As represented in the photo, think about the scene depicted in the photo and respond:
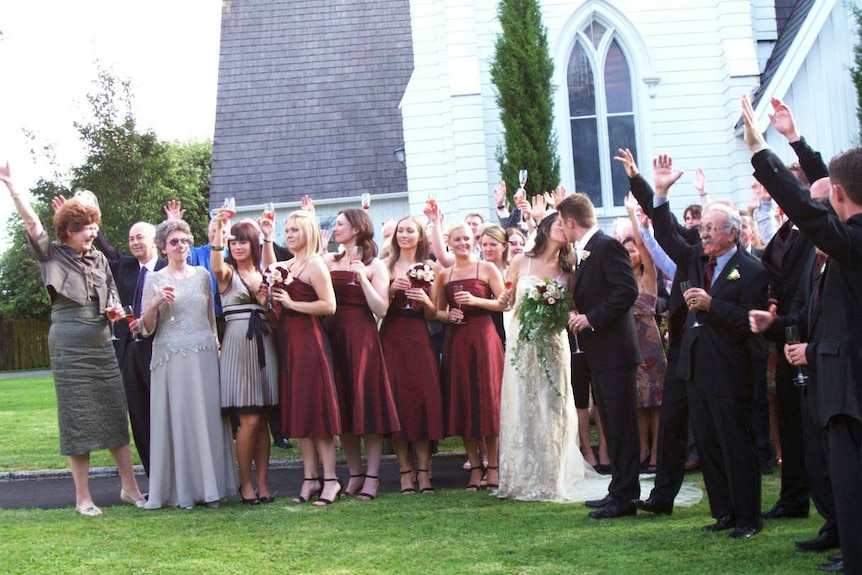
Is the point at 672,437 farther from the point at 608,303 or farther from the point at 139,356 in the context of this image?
the point at 139,356

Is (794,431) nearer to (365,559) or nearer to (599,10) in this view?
(365,559)

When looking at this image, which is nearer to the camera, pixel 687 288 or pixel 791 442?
pixel 687 288

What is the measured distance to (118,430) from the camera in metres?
8.83

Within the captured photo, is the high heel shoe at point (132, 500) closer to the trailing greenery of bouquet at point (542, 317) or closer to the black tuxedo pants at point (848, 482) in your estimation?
the trailing greenery of bouquet at point (542, 317)

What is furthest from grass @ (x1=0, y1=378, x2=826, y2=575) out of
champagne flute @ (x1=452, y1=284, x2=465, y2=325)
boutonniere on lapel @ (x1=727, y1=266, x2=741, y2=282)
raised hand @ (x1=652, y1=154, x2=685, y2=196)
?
raised hand @ (x1=652, y1=154, x2=685, y2=196)

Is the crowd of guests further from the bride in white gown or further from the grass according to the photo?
the grass

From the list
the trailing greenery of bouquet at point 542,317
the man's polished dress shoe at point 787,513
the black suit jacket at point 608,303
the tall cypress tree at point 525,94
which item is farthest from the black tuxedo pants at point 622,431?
the tall cypress tree at point 525,94

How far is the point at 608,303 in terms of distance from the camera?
25.3ft

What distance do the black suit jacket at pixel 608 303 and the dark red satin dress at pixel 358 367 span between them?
2112 millimetres

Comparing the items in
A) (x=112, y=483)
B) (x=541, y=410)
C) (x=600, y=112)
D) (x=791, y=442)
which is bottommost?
(x=112, y=483)

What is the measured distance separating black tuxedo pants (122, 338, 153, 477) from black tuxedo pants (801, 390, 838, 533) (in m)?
6.36

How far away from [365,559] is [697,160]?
14.0 metres

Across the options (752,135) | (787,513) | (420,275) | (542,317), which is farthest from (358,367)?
(752,135)

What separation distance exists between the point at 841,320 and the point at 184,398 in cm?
576
